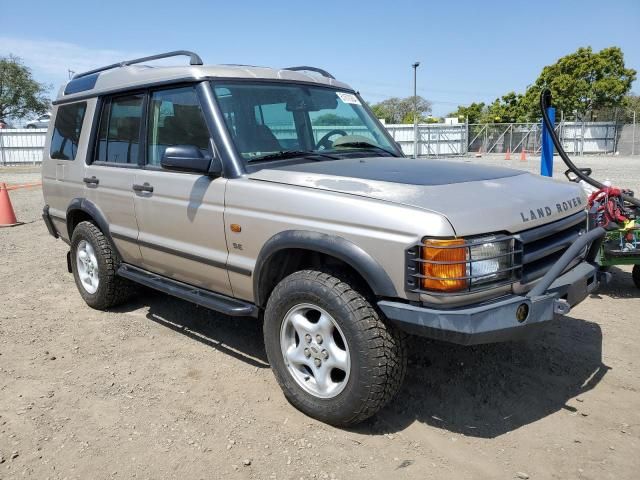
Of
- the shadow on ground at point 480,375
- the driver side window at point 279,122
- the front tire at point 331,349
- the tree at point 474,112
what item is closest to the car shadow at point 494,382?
the shadow on ground at point 480,375

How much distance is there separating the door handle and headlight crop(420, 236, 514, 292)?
7.53 ft

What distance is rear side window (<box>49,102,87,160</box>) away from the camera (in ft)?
16.6

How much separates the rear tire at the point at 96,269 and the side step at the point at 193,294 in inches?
8.6

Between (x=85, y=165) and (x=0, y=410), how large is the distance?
2.28m

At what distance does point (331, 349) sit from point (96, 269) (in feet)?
9.66

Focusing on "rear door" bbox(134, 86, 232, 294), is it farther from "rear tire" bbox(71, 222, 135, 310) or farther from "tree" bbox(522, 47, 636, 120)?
"tree" bbox(522, 47, 636, 120)

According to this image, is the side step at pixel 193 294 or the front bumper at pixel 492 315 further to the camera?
the side step at pixel 193 294

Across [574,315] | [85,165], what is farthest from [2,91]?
[574,315]

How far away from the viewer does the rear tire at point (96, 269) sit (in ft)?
15.8

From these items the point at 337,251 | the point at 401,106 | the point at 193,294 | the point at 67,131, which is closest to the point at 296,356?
the point at 337,251

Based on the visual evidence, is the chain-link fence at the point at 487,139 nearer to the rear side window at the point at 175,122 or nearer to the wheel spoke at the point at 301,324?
the rear side window at the point at 175,122

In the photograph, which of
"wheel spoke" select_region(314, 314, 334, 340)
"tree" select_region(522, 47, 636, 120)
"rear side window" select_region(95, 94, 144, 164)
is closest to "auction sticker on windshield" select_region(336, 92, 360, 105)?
"rear side window" select_region(95, 94, 144, 164)

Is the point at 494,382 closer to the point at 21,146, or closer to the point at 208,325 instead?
the point at 208,325

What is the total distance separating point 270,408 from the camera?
11.0 ft
